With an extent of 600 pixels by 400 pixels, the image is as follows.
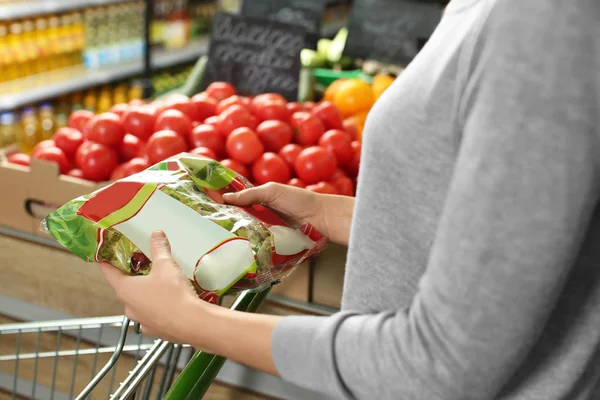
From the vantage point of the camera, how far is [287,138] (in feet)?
6.29

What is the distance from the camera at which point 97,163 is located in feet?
5.89

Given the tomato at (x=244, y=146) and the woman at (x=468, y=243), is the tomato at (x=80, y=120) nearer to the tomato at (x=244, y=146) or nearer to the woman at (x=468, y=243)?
the tomato at (x=244, y=146)

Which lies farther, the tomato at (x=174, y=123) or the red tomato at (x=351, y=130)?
the red tomato at (x=351, y=130)

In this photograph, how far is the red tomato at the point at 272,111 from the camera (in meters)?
1.98

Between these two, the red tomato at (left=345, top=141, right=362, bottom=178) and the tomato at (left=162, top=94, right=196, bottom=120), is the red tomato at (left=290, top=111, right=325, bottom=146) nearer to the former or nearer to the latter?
the red tomato at (left=345, top=141, right=362, bottom=178)

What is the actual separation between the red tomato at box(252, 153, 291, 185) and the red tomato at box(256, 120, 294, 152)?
11 centimetres

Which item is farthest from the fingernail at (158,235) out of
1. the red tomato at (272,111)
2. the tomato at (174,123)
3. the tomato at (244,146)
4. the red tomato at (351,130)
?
the red tomato at (351,130)

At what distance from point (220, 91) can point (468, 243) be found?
1718mm

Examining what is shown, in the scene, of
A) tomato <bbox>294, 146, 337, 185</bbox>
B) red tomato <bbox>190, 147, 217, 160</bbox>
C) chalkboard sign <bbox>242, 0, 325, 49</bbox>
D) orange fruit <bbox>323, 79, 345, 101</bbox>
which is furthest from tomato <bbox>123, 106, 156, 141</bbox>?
chalkboard sign <bbox>242, 0, 325, 49</bbox>

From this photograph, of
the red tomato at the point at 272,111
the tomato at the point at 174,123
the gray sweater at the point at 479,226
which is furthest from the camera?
the red tomato at the point at 272,111

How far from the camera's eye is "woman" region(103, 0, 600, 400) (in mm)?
542

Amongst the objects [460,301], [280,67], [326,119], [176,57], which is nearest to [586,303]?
[460,301]

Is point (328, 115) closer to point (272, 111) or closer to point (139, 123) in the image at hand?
point (272, 111)

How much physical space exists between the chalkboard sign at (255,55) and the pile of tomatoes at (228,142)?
0.19 metres
